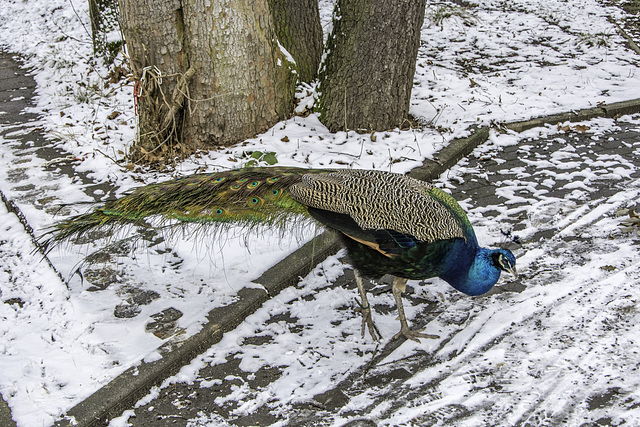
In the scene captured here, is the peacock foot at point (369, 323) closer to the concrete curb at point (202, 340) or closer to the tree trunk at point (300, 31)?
the concrete curb at point (202, 340)

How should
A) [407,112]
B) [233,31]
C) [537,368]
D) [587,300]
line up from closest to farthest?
1. [537,368]
2. [587,300]
3. [233,31]
4. [407,112]

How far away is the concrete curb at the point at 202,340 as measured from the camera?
298cm

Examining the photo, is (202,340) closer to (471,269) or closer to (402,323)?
(402,323)

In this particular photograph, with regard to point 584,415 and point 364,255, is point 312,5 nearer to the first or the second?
point 364,255

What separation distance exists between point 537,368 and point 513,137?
353 centimetres

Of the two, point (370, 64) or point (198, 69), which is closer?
point (198, 69)

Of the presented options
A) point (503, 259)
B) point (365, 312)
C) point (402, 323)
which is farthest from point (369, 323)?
point (503, 259)

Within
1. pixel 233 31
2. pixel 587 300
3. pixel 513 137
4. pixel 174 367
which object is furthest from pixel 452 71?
pixel 174 367

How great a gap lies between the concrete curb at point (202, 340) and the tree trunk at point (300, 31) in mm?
2025

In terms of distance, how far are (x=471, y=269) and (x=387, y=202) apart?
625mm

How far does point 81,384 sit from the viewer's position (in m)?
3.11

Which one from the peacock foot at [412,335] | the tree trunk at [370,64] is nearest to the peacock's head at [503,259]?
the peacock foot at [412,335]

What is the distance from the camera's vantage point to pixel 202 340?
3520 mm

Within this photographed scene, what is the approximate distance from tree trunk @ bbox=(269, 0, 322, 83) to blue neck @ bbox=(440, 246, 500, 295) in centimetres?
382
